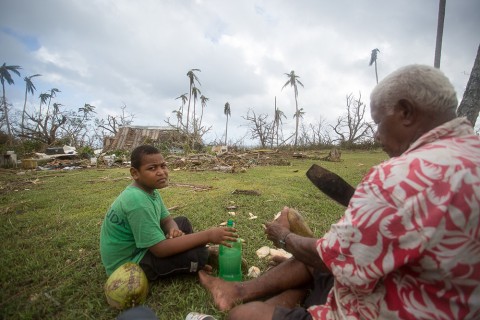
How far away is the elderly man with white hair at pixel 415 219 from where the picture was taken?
0.82 meters

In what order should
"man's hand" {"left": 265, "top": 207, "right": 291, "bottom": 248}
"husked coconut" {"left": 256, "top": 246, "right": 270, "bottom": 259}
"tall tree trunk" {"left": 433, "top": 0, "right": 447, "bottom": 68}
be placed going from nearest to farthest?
"man's hand" {"left": 265, "top": 207, "right": 291, "bottom": 248}
"husked coconut" {"left": 256, "top": 246, "right": 270, "bottom": 259}
"tall tree trunk" {"left": 433, "top": 0, "right": 447, "bottom": 68}

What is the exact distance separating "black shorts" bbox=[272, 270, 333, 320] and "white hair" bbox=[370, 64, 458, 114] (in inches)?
41.0

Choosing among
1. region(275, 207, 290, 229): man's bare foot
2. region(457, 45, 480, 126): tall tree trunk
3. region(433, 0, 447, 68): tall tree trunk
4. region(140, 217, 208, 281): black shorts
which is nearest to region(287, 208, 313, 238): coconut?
region(275, 207, 290, 229): man's bare foot

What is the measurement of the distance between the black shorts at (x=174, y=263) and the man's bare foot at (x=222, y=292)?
0.16m

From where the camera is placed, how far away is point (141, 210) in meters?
1.92

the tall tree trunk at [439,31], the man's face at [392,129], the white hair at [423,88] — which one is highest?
the tall tree trunk at [439,31]

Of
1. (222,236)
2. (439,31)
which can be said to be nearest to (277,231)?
(222,236)

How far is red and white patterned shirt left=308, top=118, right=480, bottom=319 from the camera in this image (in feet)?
2.69

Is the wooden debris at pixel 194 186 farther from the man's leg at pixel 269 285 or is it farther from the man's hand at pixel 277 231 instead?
the man's hand at pixel 277 231

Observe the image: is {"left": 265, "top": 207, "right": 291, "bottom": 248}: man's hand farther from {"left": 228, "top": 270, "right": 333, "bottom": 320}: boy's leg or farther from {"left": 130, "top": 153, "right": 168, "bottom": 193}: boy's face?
{"left": 130, "top": 153, "right": 168, "bottom": 193}: boy's face

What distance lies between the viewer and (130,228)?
6.71ft

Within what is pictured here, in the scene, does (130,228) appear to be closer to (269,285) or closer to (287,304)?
(269,285)

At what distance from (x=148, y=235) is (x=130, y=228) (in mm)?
200

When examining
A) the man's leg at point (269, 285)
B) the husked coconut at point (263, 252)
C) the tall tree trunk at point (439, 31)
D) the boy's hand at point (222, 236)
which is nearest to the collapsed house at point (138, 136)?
the tall tree trunk at point (439, 31)
